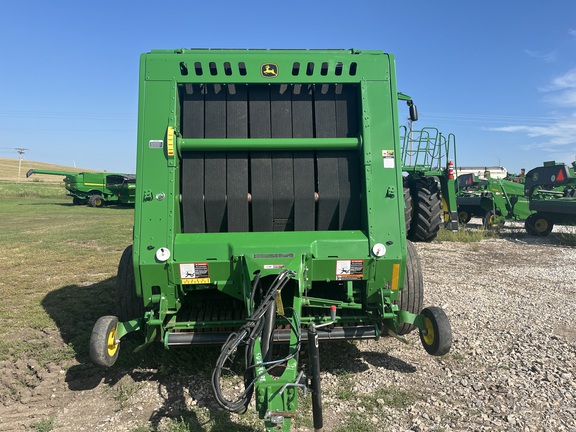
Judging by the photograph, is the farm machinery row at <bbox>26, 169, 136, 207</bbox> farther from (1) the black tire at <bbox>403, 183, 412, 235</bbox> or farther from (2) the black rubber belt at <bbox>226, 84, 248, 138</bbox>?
(2) the black rubber belt at <bbox>226, 84, 248, 138</bbox>

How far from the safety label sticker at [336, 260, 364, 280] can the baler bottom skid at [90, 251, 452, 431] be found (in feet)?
0.74

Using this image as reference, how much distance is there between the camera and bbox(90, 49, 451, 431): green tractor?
11.2 ft

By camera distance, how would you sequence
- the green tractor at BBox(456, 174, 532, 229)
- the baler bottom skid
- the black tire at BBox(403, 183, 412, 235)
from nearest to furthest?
the baler bottom skid < the black tire at BBox(403, 183, 412, 235) < the green tractor at BBox(456, 174, 532, 229)

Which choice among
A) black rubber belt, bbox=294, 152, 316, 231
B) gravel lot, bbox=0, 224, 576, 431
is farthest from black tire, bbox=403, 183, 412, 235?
black rubber belt, bbox=294, 152, 316, 231

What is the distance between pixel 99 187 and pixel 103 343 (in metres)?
27.9

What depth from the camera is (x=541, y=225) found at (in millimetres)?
13031

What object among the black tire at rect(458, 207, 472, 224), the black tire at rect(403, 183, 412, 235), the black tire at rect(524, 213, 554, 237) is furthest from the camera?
the black tire at rect(458, 207, 472, 224)

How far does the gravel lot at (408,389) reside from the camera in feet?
9.99

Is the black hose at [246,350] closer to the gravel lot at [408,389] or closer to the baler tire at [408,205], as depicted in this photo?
the gravel lot at [408,389]

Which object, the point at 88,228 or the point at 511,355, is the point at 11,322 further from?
the point at 88,228

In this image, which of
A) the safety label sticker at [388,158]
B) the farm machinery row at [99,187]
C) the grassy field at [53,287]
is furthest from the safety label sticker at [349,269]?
the farm machinery row at [99,187]

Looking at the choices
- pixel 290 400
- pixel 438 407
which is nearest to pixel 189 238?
pixel 290 400

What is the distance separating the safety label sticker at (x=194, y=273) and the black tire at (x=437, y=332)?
1.80m

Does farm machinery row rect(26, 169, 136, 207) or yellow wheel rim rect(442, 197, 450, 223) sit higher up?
farm machinery row rect(26, 169, 136, 207)
